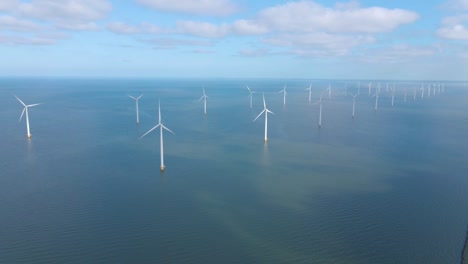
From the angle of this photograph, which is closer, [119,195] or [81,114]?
[119,195]

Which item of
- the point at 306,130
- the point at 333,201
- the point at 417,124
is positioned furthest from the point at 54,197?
the point at 417,124

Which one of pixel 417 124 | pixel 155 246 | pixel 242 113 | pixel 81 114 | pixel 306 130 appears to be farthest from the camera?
pixel 242 113

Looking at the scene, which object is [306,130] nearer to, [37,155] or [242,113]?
[242,113]

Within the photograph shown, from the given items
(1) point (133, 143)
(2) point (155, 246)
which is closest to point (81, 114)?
(1) point (133, 143)

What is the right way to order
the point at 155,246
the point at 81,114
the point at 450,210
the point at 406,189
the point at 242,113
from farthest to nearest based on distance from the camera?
the point at 242,113, the point at 81,114, the point at 406,189, the point at 450,210, the point at 155,246

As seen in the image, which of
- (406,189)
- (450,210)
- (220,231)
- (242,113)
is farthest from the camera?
(242,113)

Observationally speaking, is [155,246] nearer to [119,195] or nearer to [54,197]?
[119,195]
